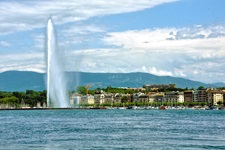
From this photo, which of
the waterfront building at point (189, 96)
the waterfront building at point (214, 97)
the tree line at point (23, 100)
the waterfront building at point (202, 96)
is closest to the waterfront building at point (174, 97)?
the waterfront building at point (189, 96)

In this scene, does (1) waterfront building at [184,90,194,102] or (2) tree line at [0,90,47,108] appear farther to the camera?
(1) waterfront building at [184,90,194,102]

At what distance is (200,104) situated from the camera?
170m

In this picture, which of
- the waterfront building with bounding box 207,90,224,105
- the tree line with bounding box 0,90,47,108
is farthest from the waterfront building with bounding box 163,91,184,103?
the tree line with bounding box 0,90,47,108

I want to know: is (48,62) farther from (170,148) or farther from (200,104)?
(200,104)

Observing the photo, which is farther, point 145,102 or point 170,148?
point 145,102

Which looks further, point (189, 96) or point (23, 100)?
point (189, 96)

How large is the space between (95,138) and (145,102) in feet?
517

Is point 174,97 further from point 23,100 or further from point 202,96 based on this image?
point 23,100

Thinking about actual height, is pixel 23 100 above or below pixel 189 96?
below

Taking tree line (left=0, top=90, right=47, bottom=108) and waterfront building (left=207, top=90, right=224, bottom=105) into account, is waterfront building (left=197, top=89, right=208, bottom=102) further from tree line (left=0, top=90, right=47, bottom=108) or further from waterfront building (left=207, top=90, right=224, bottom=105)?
tree line (left=0, top=90, right=47, bottom=108)

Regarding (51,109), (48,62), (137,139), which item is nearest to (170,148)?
(137,139)

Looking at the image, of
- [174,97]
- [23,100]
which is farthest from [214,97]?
[23,100]

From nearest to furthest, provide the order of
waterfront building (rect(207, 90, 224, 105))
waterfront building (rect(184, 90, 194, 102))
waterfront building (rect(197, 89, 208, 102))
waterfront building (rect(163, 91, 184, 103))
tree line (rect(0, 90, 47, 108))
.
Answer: tree line (rect(0, 90, 47, 108)), waterfront building (rect(207, 90, 224, 105)), waterfront building (rect(197, 89, 208, 102)), waterfront building (rect(184, 90, 194, 102)), waterfront building (rect(163, 91, 184, 103))

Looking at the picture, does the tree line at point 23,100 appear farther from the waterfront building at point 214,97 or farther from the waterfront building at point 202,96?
the waterfront building at point 214,97
